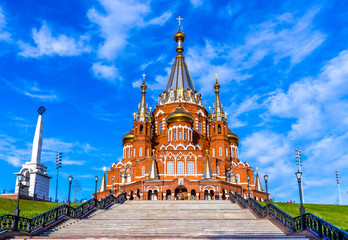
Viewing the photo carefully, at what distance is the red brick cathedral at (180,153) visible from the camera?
43406mm

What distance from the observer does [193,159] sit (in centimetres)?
4619

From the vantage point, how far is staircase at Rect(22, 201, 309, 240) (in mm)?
14461

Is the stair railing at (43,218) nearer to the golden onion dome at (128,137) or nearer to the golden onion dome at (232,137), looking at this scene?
the golden onion dome at (128,137)

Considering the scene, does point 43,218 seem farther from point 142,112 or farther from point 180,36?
point 180,36

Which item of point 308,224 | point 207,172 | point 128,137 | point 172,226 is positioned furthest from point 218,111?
point 308,224

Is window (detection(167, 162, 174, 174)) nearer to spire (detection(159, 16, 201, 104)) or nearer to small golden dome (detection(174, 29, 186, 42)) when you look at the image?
spire (detection(159, 16, 201, 104))

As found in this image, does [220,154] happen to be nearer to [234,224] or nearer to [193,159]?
[193,159]

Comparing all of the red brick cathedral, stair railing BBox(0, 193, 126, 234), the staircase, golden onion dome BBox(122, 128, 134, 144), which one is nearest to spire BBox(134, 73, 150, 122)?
the red brick cathedral

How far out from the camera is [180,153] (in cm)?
4634

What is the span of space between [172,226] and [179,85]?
42.7 metres

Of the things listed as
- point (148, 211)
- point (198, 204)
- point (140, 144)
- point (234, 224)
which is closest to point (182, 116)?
point (140, 144)

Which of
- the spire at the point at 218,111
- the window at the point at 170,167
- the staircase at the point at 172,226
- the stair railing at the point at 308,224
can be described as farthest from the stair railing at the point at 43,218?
the spire at the point at 218,111

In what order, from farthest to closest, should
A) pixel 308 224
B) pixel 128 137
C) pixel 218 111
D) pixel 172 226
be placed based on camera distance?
pixel 128 137
pixel 218 111
pixel 172 226
pixel 308 224

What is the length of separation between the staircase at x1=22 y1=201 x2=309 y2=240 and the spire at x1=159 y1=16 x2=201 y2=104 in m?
35.2
